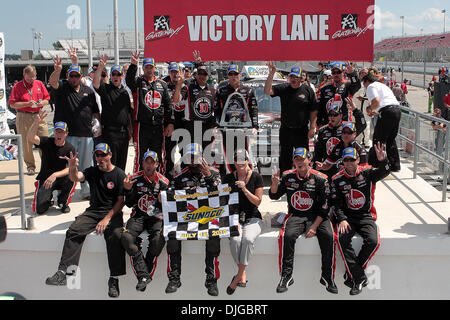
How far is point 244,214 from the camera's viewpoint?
224 inches

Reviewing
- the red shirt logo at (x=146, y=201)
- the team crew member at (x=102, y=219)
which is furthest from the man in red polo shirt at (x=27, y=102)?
the red shirt logo at (x=146, y=201)

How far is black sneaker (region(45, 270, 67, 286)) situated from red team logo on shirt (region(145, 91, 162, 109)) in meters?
2.49

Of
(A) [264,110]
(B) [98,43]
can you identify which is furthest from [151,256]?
(B) [98,43]

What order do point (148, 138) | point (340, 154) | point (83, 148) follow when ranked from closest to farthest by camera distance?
point (340, 154) → point (148, 138) → point (83, 148)

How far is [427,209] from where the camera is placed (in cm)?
643

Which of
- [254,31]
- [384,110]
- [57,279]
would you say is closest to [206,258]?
[57,279]

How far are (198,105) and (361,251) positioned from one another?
291 centimetres

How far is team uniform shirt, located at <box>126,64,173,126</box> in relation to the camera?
21.4 ft

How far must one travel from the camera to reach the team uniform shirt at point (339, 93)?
6.62 meters

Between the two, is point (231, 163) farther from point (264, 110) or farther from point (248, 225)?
point (264, 110)

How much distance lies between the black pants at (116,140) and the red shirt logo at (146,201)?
1263 mm

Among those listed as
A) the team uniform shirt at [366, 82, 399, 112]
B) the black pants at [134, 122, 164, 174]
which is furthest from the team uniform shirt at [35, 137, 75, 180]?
the team uniform shirt at [366, 82, 399, 112]

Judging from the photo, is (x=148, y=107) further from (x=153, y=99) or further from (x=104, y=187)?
(x=104, y=187)
